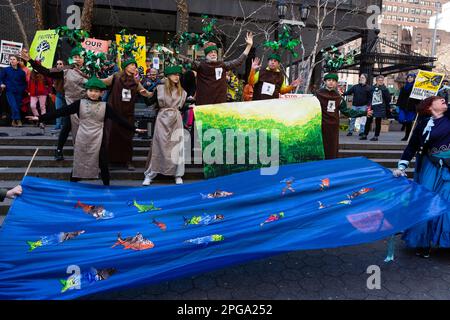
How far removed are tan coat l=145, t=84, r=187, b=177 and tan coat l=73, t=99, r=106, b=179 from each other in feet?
3.11

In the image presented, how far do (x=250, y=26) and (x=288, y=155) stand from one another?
508 inches

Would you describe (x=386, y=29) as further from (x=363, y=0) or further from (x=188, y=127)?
(x=188, y=127)

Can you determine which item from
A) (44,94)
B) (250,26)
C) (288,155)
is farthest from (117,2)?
(288,155)

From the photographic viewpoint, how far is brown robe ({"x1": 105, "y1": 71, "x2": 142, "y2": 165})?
6.30 metres

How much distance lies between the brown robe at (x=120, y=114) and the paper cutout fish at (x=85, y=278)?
383 cm

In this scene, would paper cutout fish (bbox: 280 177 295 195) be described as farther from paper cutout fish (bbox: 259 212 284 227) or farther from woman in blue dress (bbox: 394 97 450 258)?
woman in blue dress (bbox: 394 97 450 258)

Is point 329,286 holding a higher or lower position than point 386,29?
lower

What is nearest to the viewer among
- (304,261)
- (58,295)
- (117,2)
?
(58,295)

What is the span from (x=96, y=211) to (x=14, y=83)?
25.2ft

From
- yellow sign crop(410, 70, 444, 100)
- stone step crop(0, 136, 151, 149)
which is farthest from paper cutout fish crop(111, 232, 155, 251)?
yellow sign crop(410, 70, 444, 100)

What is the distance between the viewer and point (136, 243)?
2.97m

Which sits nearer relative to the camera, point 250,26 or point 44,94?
point 44,94

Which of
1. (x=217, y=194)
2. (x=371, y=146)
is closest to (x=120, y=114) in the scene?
(x=217, y=194)

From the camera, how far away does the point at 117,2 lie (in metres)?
15.0
